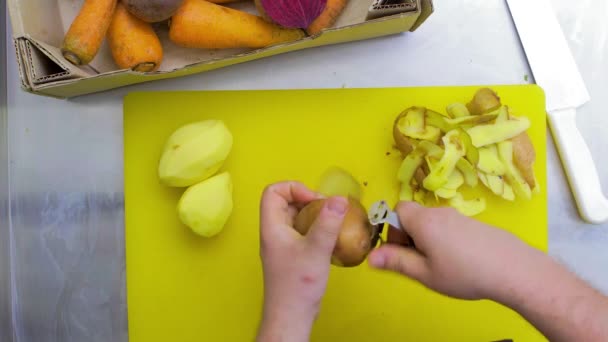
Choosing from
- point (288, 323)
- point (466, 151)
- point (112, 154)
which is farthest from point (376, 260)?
point (112, 154)

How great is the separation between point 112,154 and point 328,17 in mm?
555

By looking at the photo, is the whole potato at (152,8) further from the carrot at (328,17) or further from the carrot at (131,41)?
the carrot at (328,17)

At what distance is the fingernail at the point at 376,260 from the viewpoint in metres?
0.74

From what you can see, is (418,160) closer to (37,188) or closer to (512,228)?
(512,228)

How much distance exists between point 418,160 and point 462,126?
0.37 ft

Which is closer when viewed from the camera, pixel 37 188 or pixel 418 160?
pixel 418 160

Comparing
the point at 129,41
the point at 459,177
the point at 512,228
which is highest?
the point at 129,41

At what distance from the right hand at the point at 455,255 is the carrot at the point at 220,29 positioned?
0.48 meters

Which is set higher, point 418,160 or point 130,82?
point 130,82

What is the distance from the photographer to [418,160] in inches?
37.9

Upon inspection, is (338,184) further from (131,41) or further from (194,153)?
(131,41)

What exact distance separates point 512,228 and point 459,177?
0.60ft

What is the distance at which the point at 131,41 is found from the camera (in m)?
0.97

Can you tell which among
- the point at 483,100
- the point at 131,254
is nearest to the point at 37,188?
the point at 131,254
